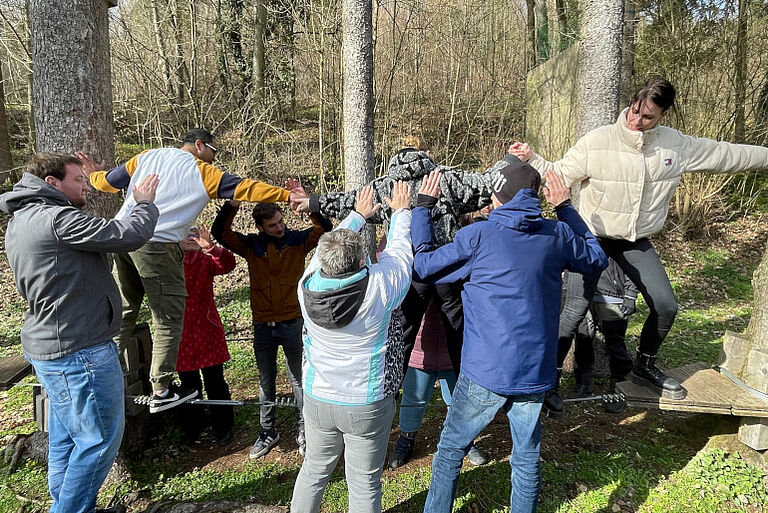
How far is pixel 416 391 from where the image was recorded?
3.67 meters

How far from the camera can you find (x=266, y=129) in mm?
9570

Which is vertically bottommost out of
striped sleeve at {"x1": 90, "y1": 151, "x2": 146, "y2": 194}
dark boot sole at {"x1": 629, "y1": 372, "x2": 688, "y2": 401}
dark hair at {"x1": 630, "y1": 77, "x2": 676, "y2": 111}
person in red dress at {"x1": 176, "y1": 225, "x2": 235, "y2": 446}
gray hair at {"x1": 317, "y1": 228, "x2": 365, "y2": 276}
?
dark boot sole at {"x1": 629, "y1": 372, "x2": 688, "y2": 401}

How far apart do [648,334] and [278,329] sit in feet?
8.77

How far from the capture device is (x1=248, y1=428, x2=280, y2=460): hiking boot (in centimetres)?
394

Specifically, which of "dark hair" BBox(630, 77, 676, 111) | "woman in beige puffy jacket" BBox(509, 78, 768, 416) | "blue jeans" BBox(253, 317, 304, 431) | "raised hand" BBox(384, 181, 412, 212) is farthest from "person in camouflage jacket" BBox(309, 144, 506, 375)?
"dark hair" BBox(630, 77, 676, 111)

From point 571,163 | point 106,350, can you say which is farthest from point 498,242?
point 106,350

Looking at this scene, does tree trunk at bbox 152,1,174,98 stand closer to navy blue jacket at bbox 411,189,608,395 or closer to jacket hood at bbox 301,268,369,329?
jacket hood at bbox 301,268,369,329

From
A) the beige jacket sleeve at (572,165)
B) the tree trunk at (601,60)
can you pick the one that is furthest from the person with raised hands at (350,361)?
the tree trunk at (601,60)

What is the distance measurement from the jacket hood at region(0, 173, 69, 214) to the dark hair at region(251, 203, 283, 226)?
4.48ft

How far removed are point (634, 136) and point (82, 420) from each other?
3.83 meters

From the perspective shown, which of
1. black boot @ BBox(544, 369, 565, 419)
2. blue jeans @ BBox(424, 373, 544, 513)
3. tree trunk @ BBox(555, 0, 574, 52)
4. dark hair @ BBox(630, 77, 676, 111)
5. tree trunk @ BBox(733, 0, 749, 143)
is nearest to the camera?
blue jeans @ BBox(424, 373, 544, 513)

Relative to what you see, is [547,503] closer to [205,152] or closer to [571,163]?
[571,163]

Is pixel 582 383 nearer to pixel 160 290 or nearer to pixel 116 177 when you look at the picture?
pixel 160 290

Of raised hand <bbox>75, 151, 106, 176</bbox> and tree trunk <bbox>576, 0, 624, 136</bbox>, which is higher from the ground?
tree trunk <bbox>576, 0, 624, 136</bbox>
